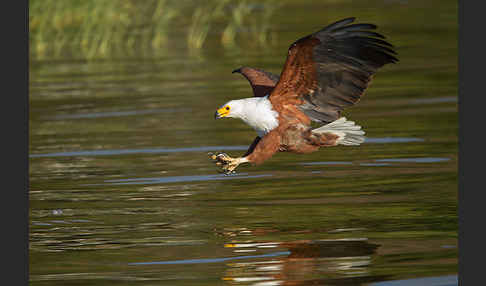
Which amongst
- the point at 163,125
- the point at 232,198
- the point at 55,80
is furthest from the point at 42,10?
the point at 232,198

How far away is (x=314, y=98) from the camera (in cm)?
933

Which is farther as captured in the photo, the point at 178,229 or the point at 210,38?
the point at 210,38

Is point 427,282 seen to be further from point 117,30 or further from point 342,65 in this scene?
point 117,30

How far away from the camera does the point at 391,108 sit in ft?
47.1

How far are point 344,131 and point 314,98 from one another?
0.42 metres

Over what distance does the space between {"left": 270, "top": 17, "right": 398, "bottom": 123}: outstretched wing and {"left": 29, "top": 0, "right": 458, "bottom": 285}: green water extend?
2.68 feet

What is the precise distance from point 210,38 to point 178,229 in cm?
1526

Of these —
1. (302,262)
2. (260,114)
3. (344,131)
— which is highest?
(260,114)

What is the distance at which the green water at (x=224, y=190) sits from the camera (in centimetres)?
768

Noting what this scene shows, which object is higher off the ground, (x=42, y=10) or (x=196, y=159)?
(x=42, y=10)

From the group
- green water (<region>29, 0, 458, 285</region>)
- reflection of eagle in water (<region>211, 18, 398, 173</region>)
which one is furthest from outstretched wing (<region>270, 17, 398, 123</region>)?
green water (<region>29, 0, 458, 285</region>)

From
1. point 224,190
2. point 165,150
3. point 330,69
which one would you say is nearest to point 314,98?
point 330,69

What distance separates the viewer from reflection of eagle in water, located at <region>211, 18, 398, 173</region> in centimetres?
889

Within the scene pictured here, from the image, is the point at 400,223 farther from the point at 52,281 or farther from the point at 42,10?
the point at 42,10
